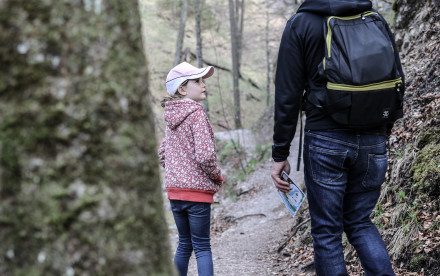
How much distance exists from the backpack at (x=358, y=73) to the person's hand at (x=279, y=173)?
1.79ft

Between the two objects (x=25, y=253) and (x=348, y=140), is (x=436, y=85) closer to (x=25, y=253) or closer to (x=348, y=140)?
(x=348, y=140)

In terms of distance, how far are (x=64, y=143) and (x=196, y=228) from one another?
2.56 m

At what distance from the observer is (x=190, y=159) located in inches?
140

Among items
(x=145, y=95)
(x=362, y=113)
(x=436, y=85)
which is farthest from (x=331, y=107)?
(x=436, y=85)

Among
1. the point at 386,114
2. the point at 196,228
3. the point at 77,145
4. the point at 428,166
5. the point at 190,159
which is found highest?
the point at 77,145

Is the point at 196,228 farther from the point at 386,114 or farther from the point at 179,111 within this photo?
the point at 386,114

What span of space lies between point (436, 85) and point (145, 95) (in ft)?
15.9

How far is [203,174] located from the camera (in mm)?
3578

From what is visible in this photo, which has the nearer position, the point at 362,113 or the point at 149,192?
the point at 149,192

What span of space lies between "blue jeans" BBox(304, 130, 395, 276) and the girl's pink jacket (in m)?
0.94

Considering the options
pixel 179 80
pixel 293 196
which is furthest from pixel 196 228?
pixel 179 80

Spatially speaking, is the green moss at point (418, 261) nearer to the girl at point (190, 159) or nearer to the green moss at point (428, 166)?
the green moss at point (428, 166)

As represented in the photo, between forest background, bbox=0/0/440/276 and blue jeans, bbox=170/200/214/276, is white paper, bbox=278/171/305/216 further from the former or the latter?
forest background, bbox=0/0/440/276

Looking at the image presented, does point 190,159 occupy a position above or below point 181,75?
below
